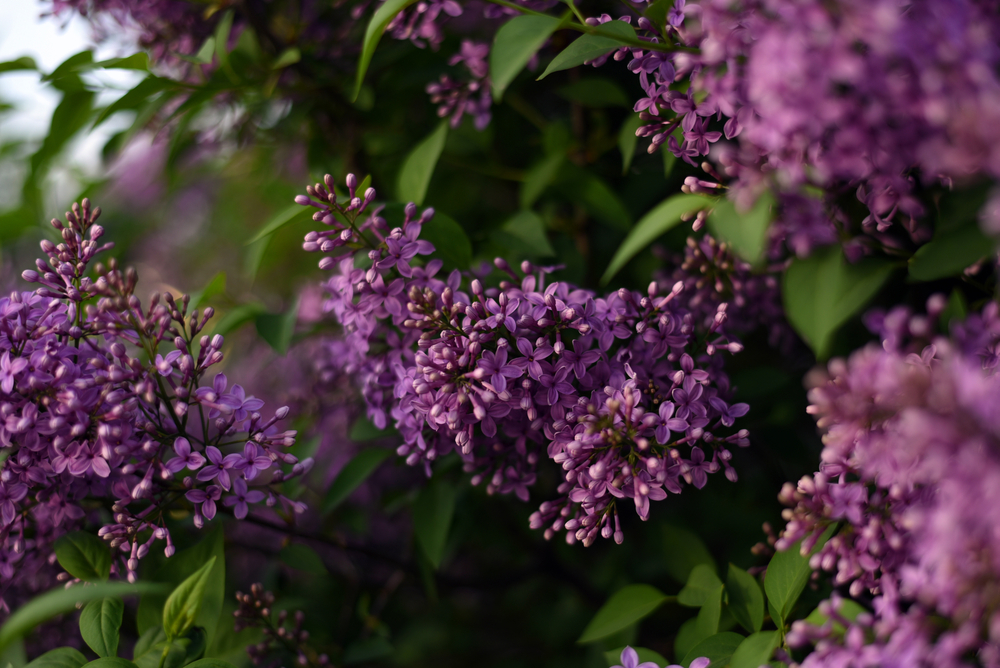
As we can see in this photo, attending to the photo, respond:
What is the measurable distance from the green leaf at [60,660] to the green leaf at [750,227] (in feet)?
4.16

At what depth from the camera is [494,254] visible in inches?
61.4

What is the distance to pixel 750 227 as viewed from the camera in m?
0.88

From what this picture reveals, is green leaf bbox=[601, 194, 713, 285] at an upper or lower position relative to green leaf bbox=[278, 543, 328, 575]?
upper

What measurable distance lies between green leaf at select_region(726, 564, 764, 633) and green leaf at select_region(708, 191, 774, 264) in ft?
2.01

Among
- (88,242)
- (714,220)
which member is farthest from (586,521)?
(88,242)

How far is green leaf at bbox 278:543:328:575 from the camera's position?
58.3 inches

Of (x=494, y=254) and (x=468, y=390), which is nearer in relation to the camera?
(x=468, y=390)

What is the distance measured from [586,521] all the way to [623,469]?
13 centimetres

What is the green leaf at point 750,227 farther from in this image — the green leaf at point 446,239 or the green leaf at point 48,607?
the green leaf at point 48,607

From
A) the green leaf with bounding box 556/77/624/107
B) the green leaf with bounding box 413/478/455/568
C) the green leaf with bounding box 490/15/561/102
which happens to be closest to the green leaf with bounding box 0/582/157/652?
the green leaf with bounding box 413/478/455/568

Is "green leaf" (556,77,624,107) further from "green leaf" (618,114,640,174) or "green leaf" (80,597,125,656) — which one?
"green leaf" (80,597,125,656)

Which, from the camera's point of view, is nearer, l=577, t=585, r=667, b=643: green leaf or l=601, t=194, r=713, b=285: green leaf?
l=601, t=194, r=713, b=285: green leaf

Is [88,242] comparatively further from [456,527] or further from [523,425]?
[456,527]

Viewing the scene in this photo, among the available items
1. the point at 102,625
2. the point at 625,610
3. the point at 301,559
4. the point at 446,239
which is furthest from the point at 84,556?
the point at 625,610
